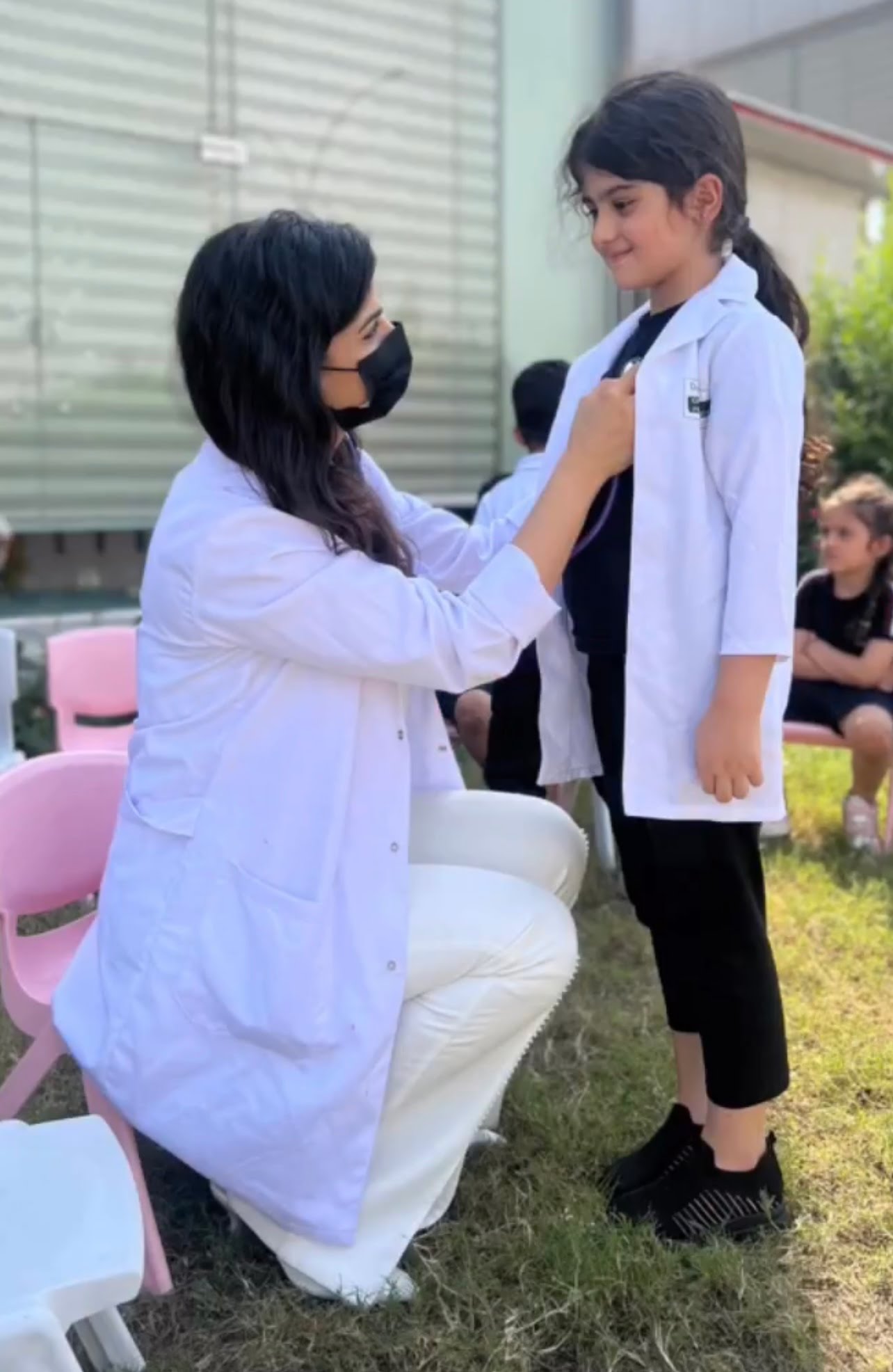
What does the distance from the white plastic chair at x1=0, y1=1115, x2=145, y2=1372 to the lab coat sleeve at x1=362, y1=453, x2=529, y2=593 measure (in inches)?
39.6

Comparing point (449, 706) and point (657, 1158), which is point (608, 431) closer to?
point (657, 1158)

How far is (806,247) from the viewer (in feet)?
25.5

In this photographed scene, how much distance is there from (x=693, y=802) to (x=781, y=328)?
625 millimetres

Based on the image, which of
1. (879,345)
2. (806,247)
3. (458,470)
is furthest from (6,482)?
(806,247)

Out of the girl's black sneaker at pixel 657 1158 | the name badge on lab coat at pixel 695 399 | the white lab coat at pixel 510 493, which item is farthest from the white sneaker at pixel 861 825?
the name badge on lab coat at pixel 695 399

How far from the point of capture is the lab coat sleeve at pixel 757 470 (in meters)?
1.69

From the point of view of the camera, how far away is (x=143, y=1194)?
74.7 inches

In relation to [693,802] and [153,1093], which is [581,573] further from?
[153,1093]

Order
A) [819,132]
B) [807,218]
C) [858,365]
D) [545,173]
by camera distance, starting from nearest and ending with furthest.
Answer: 1. [545,173]
2. [858,365]
3. [819,132]
4. [807,218]

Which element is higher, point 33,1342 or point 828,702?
point 828,702

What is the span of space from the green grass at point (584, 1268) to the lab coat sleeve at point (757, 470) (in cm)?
90

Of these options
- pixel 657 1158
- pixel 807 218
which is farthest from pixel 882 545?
pixel 807 218

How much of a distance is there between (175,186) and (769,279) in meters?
3.52

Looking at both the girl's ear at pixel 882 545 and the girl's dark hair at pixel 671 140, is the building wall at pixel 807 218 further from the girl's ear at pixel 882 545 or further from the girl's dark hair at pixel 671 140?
the girl's dark hair at pixel 671 140
